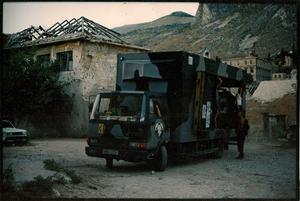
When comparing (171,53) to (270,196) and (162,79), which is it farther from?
(270,196)

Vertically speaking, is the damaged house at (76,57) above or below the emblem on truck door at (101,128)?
above

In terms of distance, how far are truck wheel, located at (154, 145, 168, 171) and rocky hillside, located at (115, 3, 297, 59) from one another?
8.10 ft

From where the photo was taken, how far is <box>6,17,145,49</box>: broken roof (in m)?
10.2

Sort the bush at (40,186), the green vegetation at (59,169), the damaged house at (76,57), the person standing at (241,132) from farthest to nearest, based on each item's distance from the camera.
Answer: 1. the person standing at (241,132)
2. the damaged house at (76,57)
3. the green vegetation at (59,169)
4. the bush at (40,186)

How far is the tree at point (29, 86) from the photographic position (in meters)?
9.76

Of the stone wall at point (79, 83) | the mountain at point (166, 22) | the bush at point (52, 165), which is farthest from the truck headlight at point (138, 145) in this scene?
the mountain at point (166, 22)

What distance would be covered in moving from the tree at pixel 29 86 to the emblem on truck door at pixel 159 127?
2170mm

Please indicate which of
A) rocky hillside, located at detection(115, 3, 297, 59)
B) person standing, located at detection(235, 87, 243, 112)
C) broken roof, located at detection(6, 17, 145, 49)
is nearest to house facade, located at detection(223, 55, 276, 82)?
rocky hillside, located at detection(115, 3, 297, 59)

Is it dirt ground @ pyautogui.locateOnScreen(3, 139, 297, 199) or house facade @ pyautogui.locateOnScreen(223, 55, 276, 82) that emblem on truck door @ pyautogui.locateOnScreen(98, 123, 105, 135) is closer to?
dirt ground @ pyautogui.locateOnScreen(3, 139, 297, 199)

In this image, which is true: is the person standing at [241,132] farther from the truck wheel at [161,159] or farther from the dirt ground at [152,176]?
the truck wheel at [161,159]

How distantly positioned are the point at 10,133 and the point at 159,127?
300 centimetres

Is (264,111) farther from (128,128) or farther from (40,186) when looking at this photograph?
(40,186)

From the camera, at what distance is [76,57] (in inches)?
479

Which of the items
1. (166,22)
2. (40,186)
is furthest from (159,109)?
(40,186)
